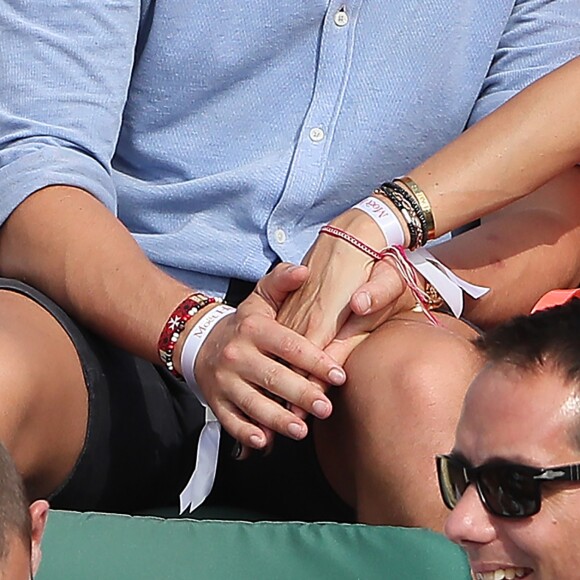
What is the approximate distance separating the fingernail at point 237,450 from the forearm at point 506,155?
33 cm

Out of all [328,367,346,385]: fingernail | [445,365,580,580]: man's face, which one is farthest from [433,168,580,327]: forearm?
[445,365,580,580]: man's face

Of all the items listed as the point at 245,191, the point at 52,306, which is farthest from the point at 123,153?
the point at 52,306

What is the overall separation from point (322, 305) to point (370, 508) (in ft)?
0.73

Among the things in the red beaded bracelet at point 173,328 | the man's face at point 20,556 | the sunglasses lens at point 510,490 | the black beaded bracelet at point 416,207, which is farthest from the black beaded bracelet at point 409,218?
the man's face at point 20,556

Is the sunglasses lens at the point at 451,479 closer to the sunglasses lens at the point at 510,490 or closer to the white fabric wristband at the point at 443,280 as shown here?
the sunglasses lens at the point at 510,490

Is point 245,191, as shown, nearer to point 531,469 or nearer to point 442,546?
point 442,546

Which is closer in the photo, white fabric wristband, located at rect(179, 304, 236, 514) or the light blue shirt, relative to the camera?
white fabric wristband, located at rect(179, 304, 236, 514)

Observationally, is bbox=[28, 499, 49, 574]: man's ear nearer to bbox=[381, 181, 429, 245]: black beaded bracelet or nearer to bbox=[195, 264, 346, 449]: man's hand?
bbox=[195, 264, 346, 449]: man's hand

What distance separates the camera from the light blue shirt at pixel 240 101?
5.76 feet

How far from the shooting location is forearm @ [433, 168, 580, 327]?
1.73m

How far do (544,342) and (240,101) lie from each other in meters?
0.71

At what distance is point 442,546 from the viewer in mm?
1430

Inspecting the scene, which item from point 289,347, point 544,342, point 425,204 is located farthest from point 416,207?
point 544,342

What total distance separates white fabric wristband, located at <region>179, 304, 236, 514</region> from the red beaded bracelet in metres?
0.01
